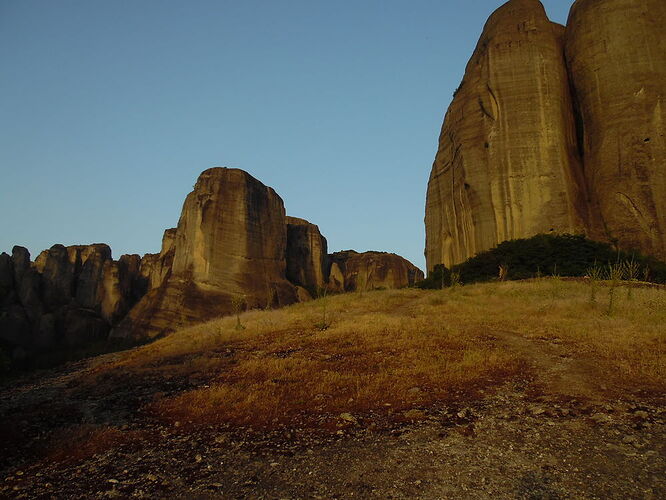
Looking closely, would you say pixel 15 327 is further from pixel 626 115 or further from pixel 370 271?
pixel 626 115

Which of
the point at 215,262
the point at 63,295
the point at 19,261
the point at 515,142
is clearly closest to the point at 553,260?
the point at 515,142

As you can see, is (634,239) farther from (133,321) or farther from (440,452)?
(133,321)

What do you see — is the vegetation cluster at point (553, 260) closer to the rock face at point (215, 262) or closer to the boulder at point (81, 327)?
the rock face at point (215, 262)

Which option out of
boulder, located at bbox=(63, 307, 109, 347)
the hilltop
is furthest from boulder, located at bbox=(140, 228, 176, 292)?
the hilltop

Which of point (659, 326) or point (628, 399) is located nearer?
point (628, 399)

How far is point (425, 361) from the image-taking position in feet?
40.2

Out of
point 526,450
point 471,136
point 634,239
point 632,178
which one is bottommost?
point 526,450

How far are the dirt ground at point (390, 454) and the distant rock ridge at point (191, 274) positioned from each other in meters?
26.0

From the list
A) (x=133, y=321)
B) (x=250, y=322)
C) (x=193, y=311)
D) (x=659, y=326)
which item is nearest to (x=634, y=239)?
(x=659, y=326)

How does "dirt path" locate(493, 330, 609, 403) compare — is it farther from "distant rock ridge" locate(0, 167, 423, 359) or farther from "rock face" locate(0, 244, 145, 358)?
"rock face" locate(0, 244, 145, 358)

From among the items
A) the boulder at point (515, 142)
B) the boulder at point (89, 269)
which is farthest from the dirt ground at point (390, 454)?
the boulder at point (89, 269)

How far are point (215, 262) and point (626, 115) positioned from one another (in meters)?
41.4

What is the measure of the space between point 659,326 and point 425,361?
7.89m

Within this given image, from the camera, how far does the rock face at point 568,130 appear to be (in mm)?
33438
